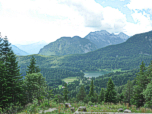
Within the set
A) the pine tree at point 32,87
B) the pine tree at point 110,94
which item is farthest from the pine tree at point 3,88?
the pine tree at point 110,94

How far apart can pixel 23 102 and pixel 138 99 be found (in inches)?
947

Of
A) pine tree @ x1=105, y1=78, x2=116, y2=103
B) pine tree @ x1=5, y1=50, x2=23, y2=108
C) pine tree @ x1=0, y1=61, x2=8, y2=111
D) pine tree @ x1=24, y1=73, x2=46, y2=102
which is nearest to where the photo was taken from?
pine tree @ x1=0, y1=61, x2=8, y2=111

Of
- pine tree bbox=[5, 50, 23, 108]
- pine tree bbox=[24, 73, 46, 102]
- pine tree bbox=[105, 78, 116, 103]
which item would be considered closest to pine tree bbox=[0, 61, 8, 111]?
pine tree bbox=[5, 50, 23, 108]

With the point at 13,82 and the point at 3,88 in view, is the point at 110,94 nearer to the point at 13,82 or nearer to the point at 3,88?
the point at 13,82

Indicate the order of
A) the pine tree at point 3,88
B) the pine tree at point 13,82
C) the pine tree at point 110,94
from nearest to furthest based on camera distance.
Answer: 1. the pine tree at point 3,88
2. the pine tree at point 13,82
3. the pine tree at point 110,94

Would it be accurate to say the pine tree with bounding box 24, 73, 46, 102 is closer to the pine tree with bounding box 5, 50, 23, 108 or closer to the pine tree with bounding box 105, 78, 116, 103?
the pine tree with bounding box 5, 50, 23, 108

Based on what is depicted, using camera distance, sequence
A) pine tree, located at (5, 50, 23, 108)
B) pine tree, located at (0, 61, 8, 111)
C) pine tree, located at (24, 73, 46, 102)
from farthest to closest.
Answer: pine tree, located at (24, 73, 46, 102) → pine tree, located at (5, 50, 23, 108) → pine tree, located at (0, 61, 8, 111)

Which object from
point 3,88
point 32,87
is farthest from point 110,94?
point 3,88

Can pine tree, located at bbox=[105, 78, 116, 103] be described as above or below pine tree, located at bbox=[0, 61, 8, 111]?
below

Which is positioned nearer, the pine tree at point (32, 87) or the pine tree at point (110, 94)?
the pine tree at point (32, 87)

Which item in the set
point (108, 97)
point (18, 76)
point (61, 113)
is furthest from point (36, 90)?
point (108, 97)

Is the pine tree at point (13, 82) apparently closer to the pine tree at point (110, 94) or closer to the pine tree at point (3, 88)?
the pine tree at point (3, 88)

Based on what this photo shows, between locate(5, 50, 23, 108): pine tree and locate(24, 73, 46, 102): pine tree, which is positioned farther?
locate(24, 73, 46, 102): pine tree

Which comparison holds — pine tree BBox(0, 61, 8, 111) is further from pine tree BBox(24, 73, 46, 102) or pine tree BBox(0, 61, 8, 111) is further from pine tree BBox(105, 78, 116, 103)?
pine tree BBox(105, 78, 116, 103)
